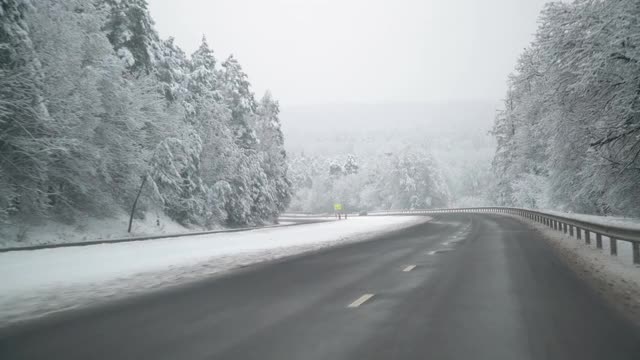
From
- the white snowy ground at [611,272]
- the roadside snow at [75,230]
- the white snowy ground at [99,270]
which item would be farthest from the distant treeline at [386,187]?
the white snowy ground at [611,272]

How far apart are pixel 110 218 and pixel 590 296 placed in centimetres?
3137

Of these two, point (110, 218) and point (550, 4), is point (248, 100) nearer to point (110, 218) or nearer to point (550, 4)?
point (110, 218)

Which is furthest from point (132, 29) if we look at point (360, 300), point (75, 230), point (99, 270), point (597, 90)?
point (360, 300)

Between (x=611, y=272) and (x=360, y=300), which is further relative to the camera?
(x=611, y=272)

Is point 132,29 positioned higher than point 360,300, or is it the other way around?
point 132,29

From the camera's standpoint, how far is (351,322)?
7.45 meters

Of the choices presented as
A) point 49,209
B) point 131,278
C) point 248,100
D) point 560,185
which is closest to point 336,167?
point 248,100

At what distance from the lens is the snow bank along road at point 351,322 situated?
6.00 meters

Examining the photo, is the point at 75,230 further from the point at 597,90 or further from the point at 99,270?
the point at 597,90

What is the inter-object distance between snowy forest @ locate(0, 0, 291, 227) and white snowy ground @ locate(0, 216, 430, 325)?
641 centimetres

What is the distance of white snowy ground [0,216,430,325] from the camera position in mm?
10062

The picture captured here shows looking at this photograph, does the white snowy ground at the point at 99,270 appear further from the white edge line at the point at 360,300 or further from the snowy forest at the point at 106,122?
the snowy forest at the point at 106,122

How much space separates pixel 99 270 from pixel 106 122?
19.5m

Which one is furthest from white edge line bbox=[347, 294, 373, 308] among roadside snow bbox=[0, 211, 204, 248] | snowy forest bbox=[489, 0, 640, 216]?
roadside snow bbox=[0, 211, 204, 248]
